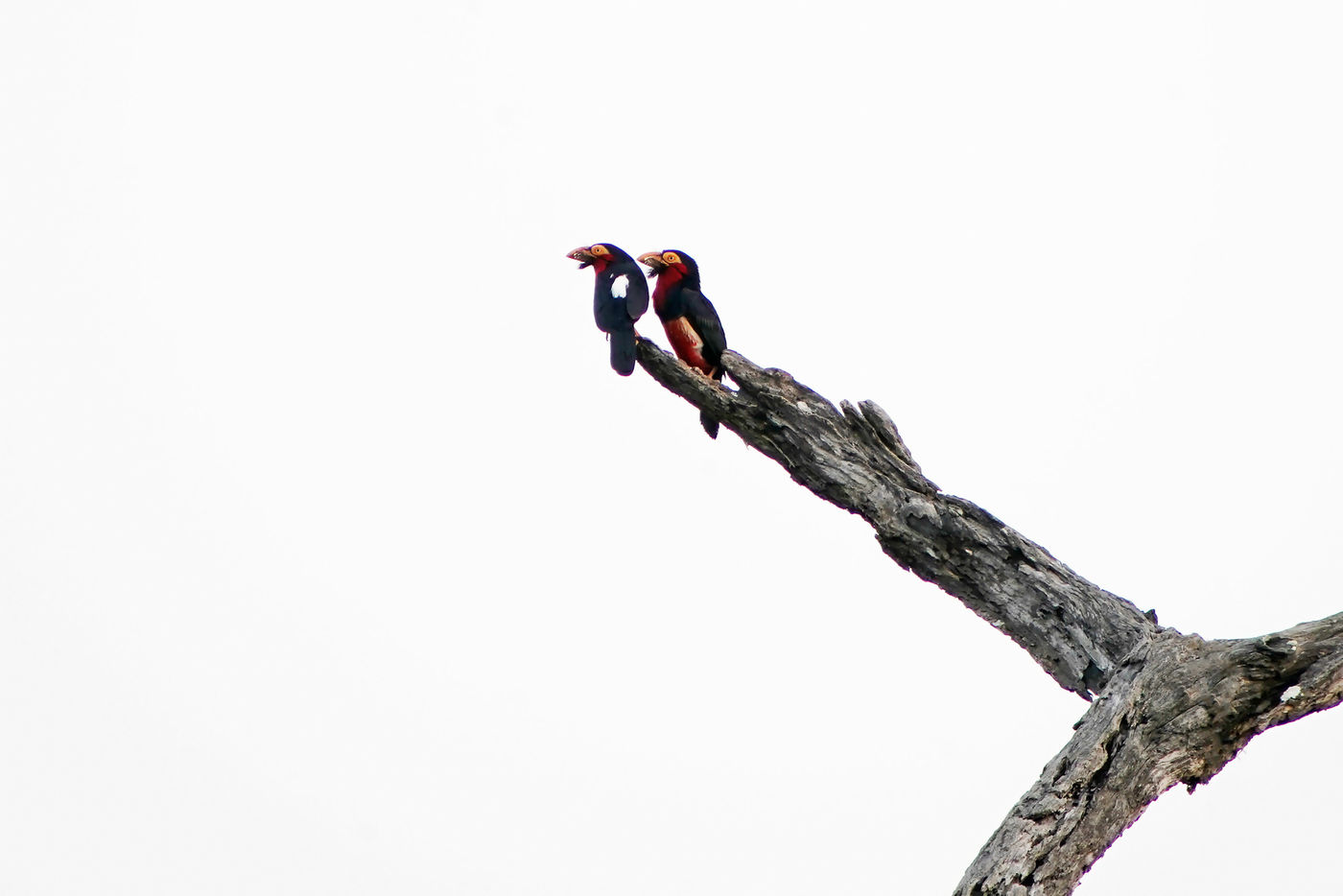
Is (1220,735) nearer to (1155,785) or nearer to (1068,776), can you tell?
(1155,785)

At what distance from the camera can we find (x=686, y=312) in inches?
325

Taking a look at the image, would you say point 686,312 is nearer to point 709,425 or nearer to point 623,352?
point 709,425

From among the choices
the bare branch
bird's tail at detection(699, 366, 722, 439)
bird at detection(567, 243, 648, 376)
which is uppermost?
bird at detection(567, 243, 648, 376)

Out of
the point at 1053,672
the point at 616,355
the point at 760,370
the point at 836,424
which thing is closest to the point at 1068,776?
the point at 1053,672

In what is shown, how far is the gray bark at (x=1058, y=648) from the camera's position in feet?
14.6

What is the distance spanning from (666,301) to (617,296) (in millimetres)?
954

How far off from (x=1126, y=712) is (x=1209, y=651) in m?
0.47

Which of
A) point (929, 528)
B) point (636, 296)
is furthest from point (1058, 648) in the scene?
point (636, 296)

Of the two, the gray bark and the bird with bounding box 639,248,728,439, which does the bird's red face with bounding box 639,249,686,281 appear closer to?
the bird with bounding box 639,248,728,439

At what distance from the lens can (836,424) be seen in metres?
6.08

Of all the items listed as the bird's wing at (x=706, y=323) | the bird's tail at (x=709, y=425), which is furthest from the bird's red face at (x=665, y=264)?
the bird's tail at (x=709, y=425)

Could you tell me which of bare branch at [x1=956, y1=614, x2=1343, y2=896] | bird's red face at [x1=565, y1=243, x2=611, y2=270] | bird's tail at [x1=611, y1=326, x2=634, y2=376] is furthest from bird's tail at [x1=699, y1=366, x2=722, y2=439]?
bare branch at [x1=956, y1=614, x2=1343, y2=896]

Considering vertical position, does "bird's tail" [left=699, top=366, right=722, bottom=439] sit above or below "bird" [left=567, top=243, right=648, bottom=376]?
below

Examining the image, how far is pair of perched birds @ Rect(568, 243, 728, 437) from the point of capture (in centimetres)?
738
